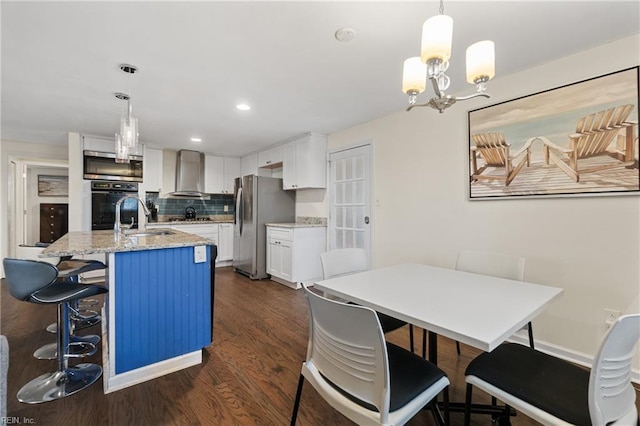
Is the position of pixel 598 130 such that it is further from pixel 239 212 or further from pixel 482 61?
pixel 239 212

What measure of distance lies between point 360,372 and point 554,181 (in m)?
2.14

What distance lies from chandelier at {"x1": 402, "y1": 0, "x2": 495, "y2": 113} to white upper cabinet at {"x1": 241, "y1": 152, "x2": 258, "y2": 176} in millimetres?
4403

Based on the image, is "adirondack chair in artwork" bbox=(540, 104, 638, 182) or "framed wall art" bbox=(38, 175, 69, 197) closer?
"adirondack chair in artwork" bbox=(540, 104, 638, 182)

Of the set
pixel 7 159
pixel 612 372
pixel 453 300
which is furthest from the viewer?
pixel 7 159

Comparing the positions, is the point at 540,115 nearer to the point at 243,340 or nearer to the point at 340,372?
the point at 340,372

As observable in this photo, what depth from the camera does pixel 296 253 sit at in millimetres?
Result: 3982

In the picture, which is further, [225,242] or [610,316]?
[225,242]

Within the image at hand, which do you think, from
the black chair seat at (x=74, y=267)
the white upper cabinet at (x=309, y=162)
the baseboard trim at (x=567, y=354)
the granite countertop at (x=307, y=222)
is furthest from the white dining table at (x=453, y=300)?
the white upper cabinet at (x=309, y=162)

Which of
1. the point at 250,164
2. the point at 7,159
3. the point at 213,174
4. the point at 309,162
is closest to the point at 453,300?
the point at 309,162

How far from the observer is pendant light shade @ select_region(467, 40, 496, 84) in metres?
1.20

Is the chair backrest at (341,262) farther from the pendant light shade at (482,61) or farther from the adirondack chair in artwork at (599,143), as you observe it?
the adirondack chair in artwork at (599,143)

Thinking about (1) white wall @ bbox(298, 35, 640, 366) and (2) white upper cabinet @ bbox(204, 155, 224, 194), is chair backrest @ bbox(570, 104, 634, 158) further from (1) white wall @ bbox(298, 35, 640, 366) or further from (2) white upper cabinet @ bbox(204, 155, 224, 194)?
(2) white upper cabinet @ bbox(204, 155, 224, 194)

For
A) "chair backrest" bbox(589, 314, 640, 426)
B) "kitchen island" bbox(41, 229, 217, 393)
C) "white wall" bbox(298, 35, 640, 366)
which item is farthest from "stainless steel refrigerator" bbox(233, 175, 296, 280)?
"chair backrest" bbox(589, 314, 640, 426)

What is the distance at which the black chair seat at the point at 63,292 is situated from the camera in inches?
64.5
